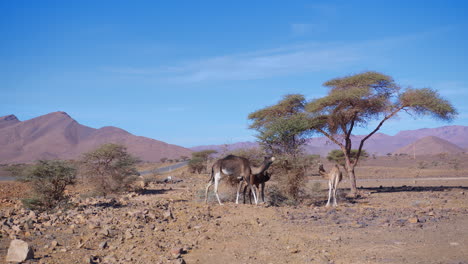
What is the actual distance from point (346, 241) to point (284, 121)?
9.35 meters

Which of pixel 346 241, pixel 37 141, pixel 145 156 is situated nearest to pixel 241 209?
pixel 346 241

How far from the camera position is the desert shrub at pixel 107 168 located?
69.7 ft

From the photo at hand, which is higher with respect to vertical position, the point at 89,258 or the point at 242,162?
the point at 242,162

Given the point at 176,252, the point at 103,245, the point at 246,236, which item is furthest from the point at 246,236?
the point at 103,245

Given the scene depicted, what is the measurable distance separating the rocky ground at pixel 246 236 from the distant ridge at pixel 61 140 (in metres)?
96.5

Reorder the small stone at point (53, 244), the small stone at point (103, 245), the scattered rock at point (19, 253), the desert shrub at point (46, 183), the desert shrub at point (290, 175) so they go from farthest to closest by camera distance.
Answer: the desert shrub at point (46, 183) → the desert shrub at point (290, 175) → the small stone at point (53, 244) → the small stone at point (103, 245) → the scattered rock at point (19, 253)

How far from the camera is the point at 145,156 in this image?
392 ft

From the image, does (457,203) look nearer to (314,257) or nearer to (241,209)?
(241,209)

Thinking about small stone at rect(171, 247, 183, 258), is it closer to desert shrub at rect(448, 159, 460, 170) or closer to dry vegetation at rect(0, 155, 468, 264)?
dry vegetation at rect(0, 155, 468, 264)

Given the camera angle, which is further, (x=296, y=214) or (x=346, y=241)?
(x=296, y=214)

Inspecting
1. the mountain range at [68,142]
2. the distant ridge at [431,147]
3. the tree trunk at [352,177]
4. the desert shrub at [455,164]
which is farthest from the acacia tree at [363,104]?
the distant ridge at [431,147]

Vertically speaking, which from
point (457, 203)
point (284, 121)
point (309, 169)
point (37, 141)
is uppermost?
point (37, 141)

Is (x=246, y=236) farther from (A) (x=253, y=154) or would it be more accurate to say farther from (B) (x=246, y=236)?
(A) (x=253, y=154)

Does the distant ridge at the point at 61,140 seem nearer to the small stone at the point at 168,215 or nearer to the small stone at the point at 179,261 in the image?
the small stone at the point at 168,215
